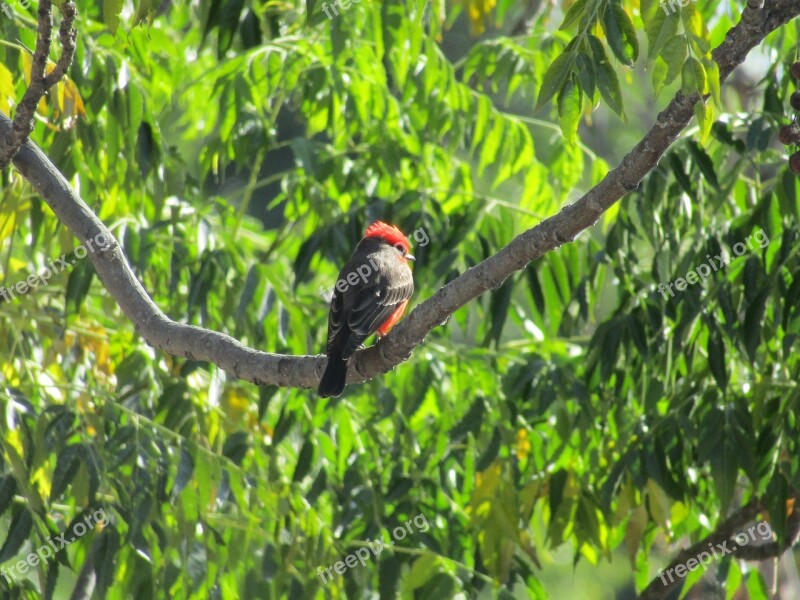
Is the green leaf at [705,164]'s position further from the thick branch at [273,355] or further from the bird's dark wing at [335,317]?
the bird's dark wing at [335,317]

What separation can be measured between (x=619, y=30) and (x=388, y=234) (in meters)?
2.70

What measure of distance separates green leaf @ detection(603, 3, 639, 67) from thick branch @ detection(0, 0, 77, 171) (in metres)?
1.49

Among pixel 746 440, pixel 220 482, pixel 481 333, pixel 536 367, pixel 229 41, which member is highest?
pixel 229 41

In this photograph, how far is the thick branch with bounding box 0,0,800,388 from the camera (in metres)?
3.01

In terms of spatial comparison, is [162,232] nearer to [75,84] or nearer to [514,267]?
[75,84]

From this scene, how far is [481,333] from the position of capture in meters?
5.72

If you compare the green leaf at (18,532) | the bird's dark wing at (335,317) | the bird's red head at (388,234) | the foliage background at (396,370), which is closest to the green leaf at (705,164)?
the foliage background at (396,370)

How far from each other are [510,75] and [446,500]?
2.39m

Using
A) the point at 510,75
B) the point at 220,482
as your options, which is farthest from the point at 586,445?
the point at 510,75

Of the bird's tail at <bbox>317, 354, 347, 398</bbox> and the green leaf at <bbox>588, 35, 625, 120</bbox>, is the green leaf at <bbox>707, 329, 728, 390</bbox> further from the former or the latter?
the green leaf at <bbox>588, 35, 625, 120</bbox>

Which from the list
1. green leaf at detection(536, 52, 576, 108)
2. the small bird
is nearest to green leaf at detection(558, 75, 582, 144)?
green leaf at detection(536, 52, 576, 108)

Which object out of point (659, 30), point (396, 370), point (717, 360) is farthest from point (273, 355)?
point (659, 30)

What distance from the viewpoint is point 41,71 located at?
319cm

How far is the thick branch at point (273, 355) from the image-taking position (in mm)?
3010
